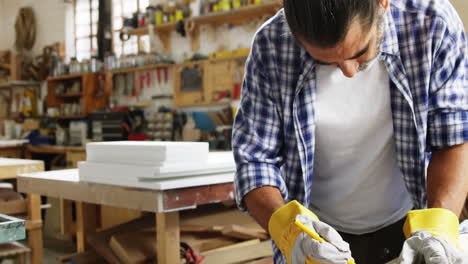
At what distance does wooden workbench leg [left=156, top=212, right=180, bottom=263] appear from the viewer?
1.54 meters

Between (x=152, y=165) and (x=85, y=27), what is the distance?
20.0 feet

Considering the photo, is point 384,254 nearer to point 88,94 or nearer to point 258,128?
point 258,128

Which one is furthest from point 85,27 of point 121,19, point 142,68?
point 142,68

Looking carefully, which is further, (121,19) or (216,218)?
(121,19)

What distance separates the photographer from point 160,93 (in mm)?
5555

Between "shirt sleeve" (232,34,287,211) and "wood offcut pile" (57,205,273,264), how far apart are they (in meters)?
0.69

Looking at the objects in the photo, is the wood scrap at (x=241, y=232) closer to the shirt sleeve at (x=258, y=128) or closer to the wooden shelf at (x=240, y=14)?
the shirt sleeve at (x=258, y=128)

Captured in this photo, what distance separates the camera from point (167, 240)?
1.55 m

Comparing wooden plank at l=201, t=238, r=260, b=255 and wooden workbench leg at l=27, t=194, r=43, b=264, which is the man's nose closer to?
wooden plank at l=201, t=238, r=260, b=255

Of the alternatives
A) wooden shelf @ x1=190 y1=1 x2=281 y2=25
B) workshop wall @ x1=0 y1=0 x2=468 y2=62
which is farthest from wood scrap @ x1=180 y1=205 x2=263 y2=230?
workshop wall @ x1=0 y1=0 x2=468 y2=62

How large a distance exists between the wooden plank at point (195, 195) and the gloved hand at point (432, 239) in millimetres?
746

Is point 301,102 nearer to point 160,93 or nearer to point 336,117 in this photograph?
point 336,117

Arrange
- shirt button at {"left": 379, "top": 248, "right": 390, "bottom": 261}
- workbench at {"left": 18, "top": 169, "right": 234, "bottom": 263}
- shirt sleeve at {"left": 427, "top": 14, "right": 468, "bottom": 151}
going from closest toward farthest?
shirt sleeve at {"left": 427, "top": 14, "right": 468, "bottom": 151}, shirt button at {"left": 379, "top": 248, "right": 390, "bottom": 261}, workbench at {"left": 18, "top": 169, "right": 234, "bottom": 263}

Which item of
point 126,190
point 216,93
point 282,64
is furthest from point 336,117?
point 216,93
